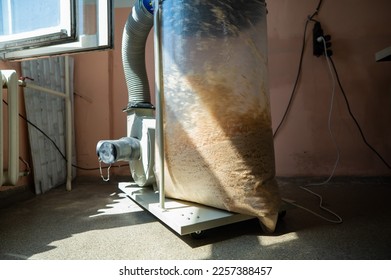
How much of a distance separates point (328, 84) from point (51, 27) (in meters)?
1.57

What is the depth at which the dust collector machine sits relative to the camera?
800mm

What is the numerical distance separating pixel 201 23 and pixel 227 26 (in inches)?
3.3

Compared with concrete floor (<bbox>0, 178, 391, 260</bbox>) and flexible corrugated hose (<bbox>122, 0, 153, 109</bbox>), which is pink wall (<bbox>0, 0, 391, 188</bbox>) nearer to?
concrete floor (<bbox>0, 178, 391, 260</bbox>)

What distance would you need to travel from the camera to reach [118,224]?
3.14 ft

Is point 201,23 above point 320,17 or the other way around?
the other way around

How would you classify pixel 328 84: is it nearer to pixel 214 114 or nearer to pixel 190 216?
pixel 214 114

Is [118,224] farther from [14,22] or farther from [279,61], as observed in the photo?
[279,61]

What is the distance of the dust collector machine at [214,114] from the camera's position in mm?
800

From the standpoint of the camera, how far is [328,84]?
1.60 metres

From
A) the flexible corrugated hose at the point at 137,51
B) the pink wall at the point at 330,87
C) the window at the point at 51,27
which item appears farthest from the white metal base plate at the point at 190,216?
the pink wall at the point at 330,87

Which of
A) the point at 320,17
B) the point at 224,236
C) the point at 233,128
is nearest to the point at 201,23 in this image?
the point at 233,128

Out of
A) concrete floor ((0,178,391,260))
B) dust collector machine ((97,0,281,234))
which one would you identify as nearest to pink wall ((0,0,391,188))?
concrete floor ((0,178,391,260))

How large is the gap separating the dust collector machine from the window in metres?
0.42
